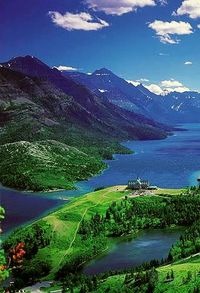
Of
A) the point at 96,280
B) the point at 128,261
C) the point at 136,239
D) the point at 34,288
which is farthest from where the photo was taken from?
the point at 136,239

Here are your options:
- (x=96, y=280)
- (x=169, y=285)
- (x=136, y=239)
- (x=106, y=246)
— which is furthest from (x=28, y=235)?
(x=169, y=285)

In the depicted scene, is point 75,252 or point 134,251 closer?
point 75,252

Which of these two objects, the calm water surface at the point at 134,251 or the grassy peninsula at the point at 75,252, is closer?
the grassy peninsula at the point at 75,252

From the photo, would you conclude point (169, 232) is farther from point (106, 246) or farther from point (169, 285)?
point (169, 285)

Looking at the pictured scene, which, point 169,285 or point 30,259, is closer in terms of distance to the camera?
point 169,285

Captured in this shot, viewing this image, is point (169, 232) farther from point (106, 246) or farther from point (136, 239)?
point (106, 246)

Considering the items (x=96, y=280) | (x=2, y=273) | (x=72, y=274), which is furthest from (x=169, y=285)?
(x=2, y=273)

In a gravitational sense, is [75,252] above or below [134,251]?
above

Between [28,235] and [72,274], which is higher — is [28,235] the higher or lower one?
the higher one

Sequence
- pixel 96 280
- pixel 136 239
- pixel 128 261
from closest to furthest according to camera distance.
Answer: pixel 96 280 → pixel 128 261 → pixel 136 239

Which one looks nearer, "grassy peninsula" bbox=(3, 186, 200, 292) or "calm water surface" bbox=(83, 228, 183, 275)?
"grassy peninsula" bbox=(3, 186, 200, 292)
